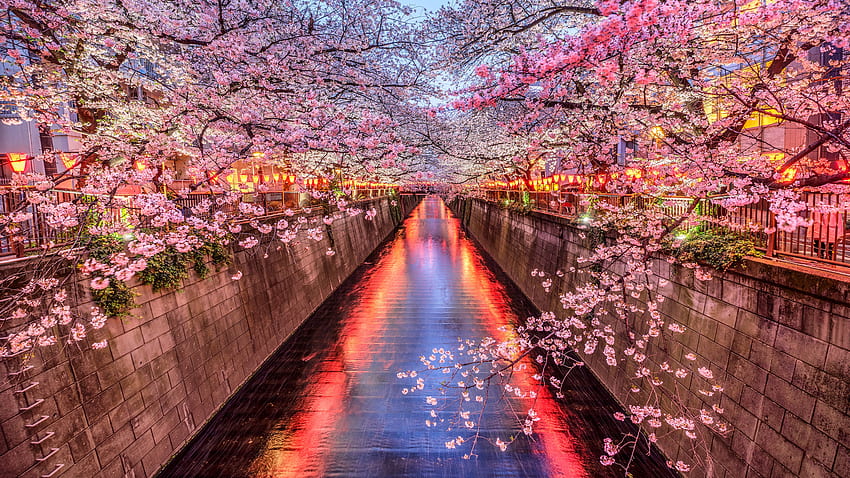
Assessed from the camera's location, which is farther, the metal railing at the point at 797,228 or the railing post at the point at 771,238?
the railing post at the point at 771,238

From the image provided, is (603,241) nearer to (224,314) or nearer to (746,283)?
(746,283)

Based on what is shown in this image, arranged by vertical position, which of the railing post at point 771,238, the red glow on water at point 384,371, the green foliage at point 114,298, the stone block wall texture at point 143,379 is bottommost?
the red glow on water at point 384,371

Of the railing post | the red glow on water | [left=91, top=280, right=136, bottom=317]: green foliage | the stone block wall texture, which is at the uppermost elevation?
the railing post

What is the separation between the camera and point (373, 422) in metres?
7.97

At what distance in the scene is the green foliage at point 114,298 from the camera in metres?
5.75

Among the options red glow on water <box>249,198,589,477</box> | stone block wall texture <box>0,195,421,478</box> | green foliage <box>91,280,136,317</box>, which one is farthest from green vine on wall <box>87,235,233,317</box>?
red glow on water <box>249,198,589,477</box>

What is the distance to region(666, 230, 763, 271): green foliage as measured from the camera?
5555 mm

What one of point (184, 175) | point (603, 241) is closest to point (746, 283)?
point (603, 241)

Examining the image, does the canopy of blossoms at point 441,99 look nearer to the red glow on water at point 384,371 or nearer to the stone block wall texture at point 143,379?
the stone block wall texture at point 143,379

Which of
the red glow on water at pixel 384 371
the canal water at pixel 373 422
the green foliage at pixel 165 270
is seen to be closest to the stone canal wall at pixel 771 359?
the canal water at pixel 373 422

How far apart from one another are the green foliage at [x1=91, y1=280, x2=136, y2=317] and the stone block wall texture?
0.20 metres

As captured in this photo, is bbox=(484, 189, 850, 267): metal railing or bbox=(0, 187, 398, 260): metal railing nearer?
bbox=(484, 189, 850, 267): metal railing

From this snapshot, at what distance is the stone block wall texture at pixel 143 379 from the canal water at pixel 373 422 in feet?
2.05

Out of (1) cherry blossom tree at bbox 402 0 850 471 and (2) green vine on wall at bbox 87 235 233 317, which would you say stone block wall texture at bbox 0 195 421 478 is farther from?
(1) cherry blossom tree at bbox 402 0 850 471
